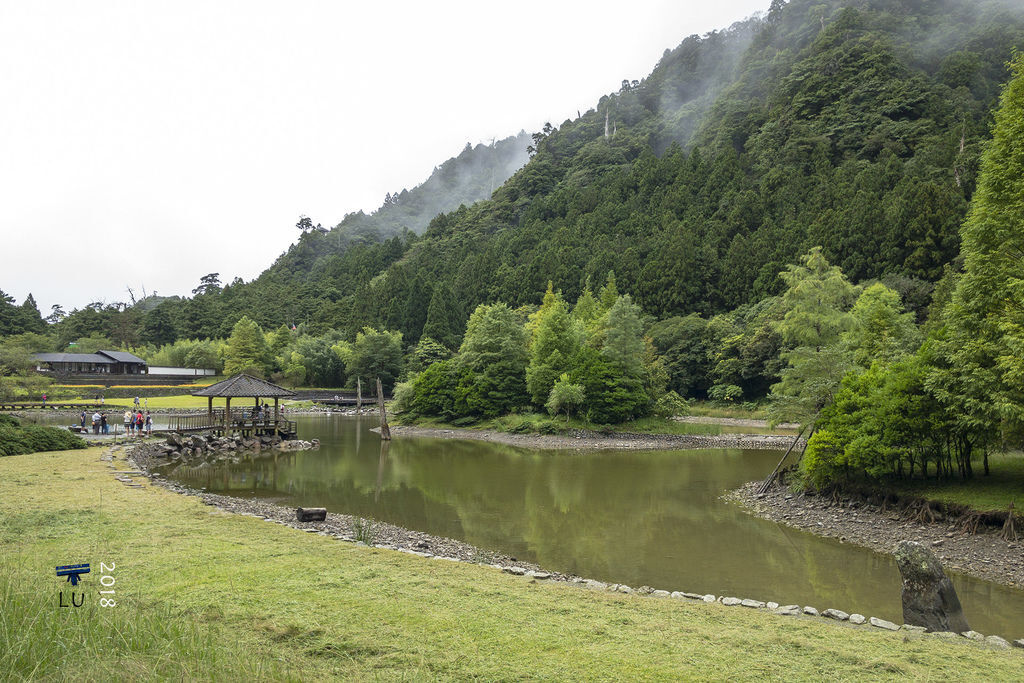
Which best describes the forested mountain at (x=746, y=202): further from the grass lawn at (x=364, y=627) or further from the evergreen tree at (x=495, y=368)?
the grass lawn at (x=364, y=627)

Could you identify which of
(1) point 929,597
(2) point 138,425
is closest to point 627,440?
(2) point 138,425

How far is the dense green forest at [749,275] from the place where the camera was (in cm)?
1433

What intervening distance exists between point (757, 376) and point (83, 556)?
4585cm

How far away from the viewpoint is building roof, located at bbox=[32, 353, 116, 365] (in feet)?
188

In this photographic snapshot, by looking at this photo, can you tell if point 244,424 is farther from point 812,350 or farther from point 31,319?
point 31,319

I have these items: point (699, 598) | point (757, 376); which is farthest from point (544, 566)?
point (757, 376)

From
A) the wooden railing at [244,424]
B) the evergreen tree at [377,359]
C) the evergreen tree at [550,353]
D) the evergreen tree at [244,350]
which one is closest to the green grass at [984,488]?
the evergreen tree at [550,353]

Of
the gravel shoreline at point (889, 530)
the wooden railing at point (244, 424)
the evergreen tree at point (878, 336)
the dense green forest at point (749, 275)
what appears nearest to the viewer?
the gravel shoreline at point (889, 530)

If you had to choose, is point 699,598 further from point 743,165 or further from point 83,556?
point 743,165

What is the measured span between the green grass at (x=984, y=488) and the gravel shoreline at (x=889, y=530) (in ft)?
1.85

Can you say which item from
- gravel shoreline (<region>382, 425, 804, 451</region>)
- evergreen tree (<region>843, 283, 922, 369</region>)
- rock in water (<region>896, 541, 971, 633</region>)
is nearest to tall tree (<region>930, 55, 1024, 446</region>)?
rock in water (<region>896, 541, 971, 633</region>)

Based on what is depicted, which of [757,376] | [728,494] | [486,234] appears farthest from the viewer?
[486,234]

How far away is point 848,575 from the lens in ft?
33.3

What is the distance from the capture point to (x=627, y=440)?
32344 mm
